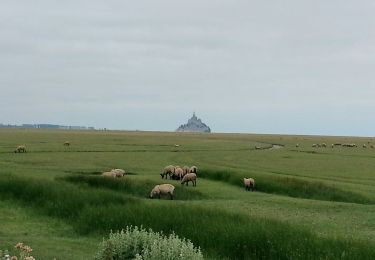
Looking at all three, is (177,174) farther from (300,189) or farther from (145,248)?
(145,248)

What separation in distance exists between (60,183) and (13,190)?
2.81 meters

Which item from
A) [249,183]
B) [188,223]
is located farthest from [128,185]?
[188,223]

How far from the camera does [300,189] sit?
36.8m

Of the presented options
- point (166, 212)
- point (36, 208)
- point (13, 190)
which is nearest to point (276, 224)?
point (166, 212)

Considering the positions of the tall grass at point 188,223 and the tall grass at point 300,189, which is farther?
the tall grass at point 300,189

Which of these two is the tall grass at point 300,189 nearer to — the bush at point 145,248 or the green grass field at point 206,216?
the green grass field at point 206,216

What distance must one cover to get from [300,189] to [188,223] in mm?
16104

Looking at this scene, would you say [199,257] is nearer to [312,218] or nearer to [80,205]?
[312,218]

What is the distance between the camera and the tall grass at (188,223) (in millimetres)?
19094

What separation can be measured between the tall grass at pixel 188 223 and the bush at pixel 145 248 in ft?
14.6

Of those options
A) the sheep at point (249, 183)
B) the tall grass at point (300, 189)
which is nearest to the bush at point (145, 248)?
the sheep at point (249, 183)

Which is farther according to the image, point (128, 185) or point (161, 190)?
point (128, 185)

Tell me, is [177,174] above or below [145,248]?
above

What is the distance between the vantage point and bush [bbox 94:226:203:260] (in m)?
14.6
